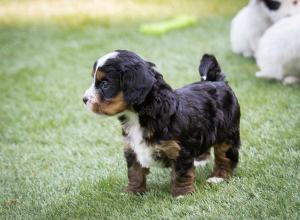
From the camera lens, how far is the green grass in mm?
3215

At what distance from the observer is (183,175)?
128 inches

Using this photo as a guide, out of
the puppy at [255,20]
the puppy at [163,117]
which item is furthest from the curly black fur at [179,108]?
the puppy at [255,20]

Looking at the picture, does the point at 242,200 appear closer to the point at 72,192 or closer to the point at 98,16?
the point at 72,192

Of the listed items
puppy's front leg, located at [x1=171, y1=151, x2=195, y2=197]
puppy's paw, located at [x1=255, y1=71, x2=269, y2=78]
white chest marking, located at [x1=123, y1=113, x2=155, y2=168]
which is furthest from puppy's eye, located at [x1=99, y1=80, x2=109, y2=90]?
puppy's paw, located at [x1=255, y1=71, x2=269, y2=78]

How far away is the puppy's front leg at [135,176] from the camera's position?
3413 millimetres

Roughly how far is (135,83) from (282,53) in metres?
2.93

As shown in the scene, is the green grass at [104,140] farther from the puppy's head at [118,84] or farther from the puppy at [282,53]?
the puppy's head at [118,84]

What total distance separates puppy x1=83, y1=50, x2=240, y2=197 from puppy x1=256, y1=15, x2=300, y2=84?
2.13 m

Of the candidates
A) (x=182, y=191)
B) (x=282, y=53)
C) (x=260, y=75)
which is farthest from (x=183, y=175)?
(x=260, y=75)

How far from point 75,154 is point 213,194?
1.59 m

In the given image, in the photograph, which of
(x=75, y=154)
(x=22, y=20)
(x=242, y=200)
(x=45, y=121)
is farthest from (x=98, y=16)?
(x=242, y=200)

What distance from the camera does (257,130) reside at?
4477mm

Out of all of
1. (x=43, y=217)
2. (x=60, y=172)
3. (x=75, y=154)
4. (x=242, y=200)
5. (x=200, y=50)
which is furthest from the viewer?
(x=200, y=50)

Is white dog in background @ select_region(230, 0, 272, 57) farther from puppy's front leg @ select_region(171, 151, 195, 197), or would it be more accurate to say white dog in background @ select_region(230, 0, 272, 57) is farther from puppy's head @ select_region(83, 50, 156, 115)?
puppy's head @ select_region(83, 50, 156, 115)
